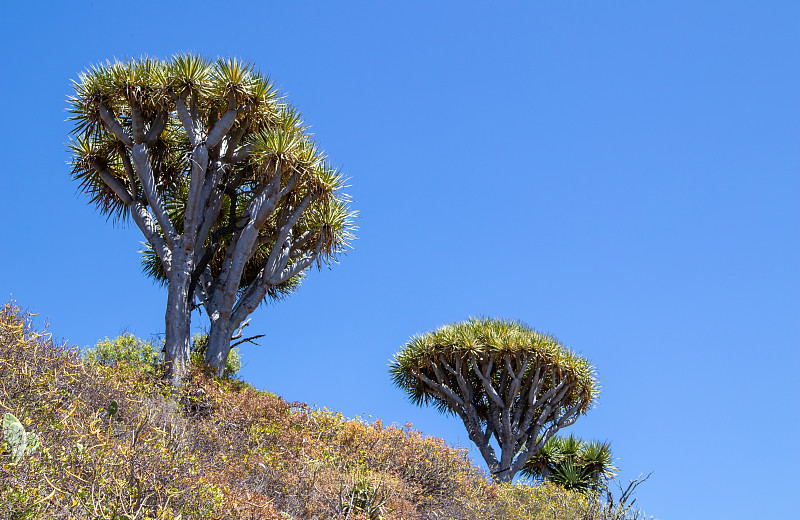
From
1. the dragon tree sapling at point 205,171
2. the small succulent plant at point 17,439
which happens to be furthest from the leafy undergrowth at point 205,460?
the dragon tree sapling at point 205,171

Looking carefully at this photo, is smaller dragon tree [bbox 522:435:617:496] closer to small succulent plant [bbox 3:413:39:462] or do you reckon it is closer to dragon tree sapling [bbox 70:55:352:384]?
dragon tree sapling [bbox 70:55:352:384]

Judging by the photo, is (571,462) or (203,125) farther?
(571,462)

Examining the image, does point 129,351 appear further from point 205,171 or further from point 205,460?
point 205,460

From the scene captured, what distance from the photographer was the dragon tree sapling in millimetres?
12508

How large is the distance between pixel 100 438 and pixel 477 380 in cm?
1328

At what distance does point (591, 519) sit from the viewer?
8625 millimetres

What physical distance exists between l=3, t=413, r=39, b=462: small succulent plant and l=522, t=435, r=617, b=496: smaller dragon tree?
1428 centimetres

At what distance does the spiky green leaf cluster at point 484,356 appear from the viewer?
643 inches

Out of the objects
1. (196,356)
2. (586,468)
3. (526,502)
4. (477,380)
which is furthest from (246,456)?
(586,468)

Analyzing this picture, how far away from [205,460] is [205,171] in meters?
6.97

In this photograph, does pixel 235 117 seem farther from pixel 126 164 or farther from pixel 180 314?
pixel 180 314

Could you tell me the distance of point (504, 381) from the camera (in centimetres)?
1677

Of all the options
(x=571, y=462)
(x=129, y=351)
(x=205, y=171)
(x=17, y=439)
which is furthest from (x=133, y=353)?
(x=571, y=462)

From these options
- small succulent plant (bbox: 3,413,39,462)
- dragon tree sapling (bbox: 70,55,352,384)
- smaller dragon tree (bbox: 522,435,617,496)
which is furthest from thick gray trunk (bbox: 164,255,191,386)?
smaller dragon tree (bbox: 522,435,617,496)
